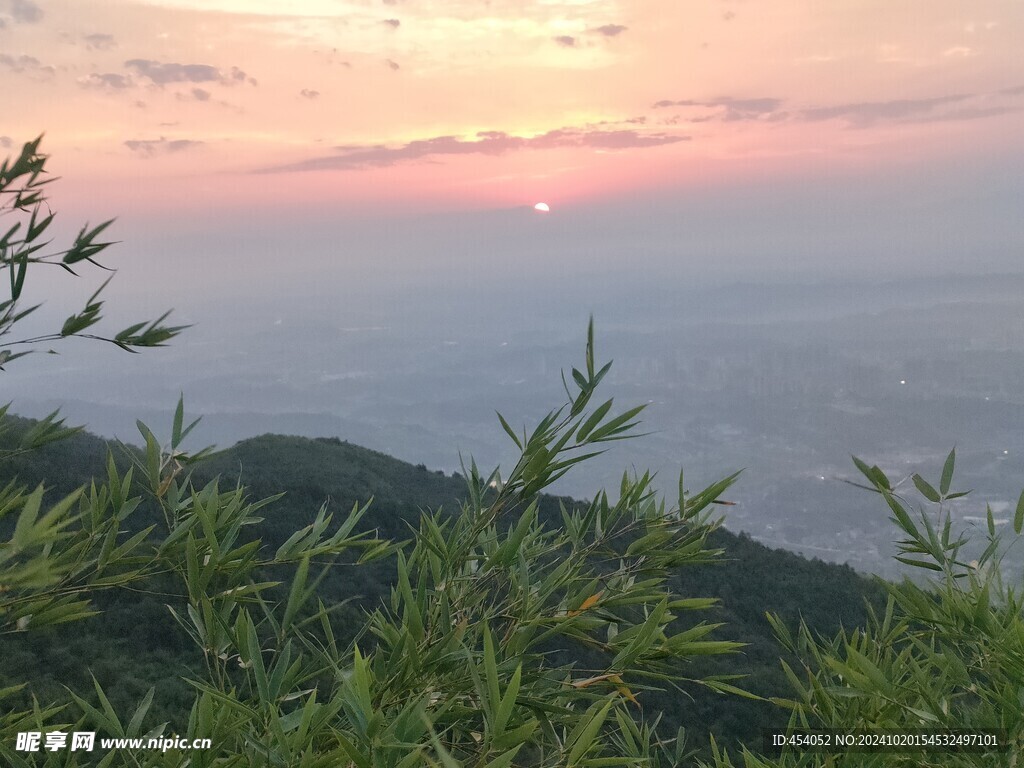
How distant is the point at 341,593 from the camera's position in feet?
49.5

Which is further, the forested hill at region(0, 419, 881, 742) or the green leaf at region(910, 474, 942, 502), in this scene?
the forested hill at region(0, 419, 881, 742)

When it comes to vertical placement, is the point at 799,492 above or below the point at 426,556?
below

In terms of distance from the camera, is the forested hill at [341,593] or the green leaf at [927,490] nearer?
the green leaf at [927,490]

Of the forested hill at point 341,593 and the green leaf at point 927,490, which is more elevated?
the green leaf at point 927,490

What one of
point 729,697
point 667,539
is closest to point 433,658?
point 667,539

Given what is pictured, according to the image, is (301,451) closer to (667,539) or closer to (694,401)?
(667,539)

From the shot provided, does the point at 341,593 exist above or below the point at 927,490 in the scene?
below

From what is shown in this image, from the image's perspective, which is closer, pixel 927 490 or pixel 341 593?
pixel 927 490

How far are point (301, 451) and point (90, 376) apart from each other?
109m

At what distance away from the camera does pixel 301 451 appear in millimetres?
31188

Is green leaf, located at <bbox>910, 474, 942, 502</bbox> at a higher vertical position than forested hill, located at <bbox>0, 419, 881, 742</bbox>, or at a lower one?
higher

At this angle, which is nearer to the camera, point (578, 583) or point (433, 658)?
point (433, 658)

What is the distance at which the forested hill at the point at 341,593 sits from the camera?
9555 mm

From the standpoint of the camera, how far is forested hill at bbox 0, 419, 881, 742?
9.55 metres
